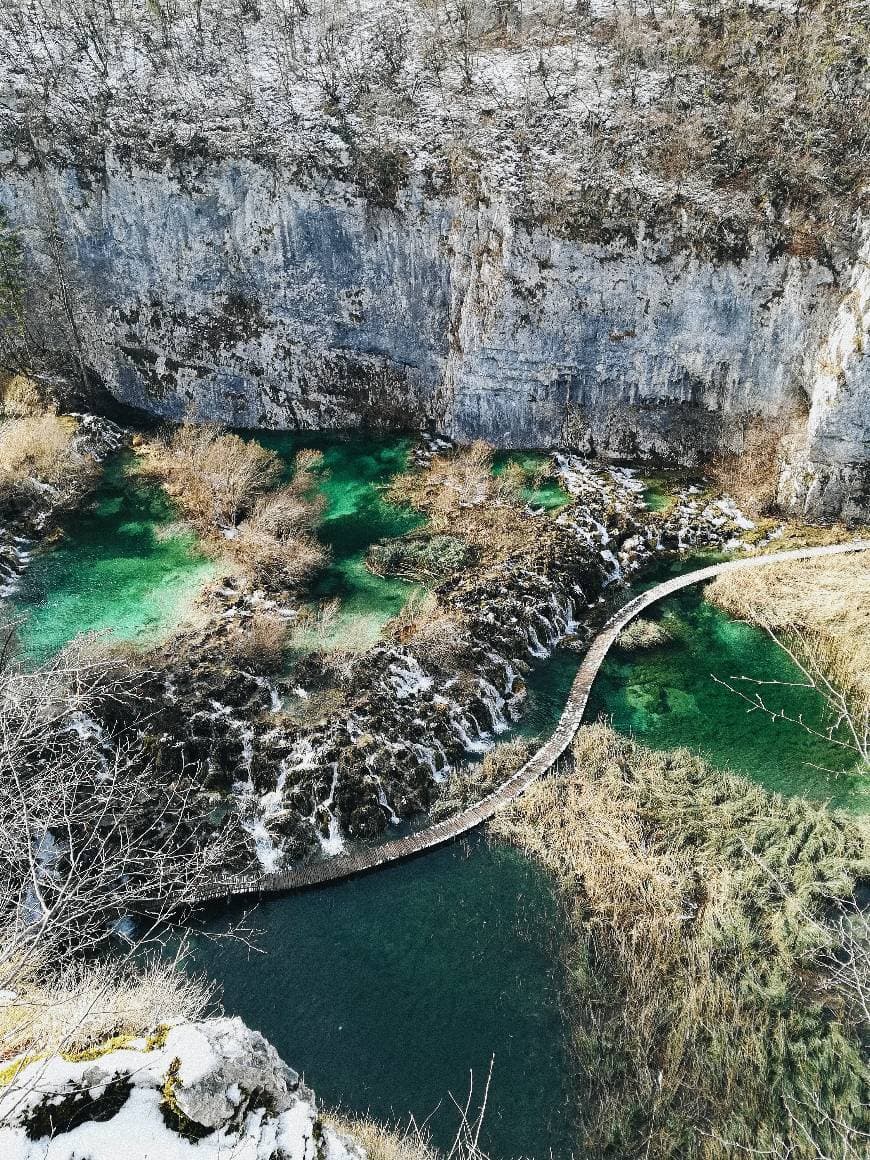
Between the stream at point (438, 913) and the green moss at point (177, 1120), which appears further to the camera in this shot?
the stream at point (438, 913)

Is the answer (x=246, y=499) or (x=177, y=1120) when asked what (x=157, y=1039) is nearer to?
(x=177, y=1120)

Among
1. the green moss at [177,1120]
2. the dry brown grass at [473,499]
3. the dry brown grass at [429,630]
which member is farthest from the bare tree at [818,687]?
the green moss at [177,1120]

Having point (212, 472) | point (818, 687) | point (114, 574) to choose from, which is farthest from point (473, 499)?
point (818, 687)

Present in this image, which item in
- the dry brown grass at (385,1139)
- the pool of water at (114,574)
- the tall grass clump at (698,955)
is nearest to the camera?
the dry brown grass at (385,1139)

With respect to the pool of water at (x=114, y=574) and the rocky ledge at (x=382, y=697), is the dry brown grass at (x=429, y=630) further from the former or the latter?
the pool of water at (x=114, y=574)

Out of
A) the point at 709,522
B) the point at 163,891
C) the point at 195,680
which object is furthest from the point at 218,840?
the point at 709,522

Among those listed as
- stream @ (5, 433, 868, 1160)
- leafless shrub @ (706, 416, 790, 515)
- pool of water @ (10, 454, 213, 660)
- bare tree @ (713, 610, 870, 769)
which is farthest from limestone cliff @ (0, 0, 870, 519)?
stream @ (5, 433, 868, 1160)

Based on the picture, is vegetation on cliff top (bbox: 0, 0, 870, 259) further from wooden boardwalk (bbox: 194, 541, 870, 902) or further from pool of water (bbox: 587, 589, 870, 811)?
wooden boardwalk (bbox: 194, 541, 870, 902)
